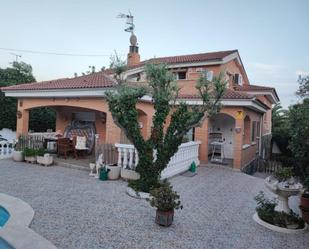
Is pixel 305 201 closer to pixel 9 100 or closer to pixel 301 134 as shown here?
pixel 301 134

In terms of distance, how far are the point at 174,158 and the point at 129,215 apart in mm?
5130

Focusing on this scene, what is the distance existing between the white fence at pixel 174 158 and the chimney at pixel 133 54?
39.4ft

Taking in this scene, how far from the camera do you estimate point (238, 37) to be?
1645 centimetres

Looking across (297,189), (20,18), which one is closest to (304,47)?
(297,189)

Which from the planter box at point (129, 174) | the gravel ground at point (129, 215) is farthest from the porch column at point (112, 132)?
the gravel ground at point (129, 215)

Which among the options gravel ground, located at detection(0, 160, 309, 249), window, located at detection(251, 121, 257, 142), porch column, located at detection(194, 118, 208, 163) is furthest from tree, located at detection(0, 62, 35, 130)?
window, located at detection(251, 121, 257, 142)

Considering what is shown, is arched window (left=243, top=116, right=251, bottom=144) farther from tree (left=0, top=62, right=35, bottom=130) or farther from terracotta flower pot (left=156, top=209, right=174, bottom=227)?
tree (left=0, top=62, right=35, bottom=130)

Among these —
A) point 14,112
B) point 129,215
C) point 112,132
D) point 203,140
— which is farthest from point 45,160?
point 14,112

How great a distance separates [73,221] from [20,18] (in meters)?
14.2

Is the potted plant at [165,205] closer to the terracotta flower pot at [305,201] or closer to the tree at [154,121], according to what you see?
the tree at [154,121]

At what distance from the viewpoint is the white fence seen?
10.3 meters

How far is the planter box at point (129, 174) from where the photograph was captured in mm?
9828

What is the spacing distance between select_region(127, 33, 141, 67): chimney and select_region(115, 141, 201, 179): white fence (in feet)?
39.4

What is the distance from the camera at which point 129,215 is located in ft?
21.4
